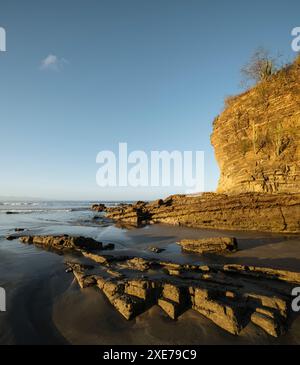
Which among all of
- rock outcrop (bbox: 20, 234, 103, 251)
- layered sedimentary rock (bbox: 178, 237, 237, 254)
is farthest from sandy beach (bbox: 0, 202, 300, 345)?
rock outcrop (bbox: 20, 234, 103, 251)

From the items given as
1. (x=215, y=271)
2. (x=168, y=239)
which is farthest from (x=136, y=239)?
(x=215, y=271)

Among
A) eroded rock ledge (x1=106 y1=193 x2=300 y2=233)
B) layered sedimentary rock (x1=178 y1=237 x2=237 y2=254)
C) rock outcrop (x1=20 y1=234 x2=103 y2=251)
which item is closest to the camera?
layered sedimentary rock (x1=178 y1=237 x2=237 y2=254)

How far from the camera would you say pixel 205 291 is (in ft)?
16.4

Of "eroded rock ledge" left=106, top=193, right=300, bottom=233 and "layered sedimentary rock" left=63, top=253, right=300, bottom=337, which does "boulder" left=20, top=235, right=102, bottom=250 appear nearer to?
"layered sedimentary rock" left=63, top=253, right=300, bottom=337

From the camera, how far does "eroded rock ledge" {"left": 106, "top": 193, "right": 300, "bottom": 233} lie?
44.9ft

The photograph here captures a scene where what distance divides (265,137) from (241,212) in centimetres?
693

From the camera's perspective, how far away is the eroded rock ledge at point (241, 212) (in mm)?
13695

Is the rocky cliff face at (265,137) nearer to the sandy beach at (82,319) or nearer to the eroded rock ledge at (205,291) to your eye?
the sandy beach at (82,319)

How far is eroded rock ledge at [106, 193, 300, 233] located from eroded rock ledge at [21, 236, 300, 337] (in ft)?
27.6

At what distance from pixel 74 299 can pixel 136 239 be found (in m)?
8.78

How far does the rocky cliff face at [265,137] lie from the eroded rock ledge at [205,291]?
11.1 meters

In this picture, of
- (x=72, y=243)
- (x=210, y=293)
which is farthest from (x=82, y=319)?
(x=72, y=243)

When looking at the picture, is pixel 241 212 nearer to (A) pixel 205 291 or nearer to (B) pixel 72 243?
(B) pixel 72 243
